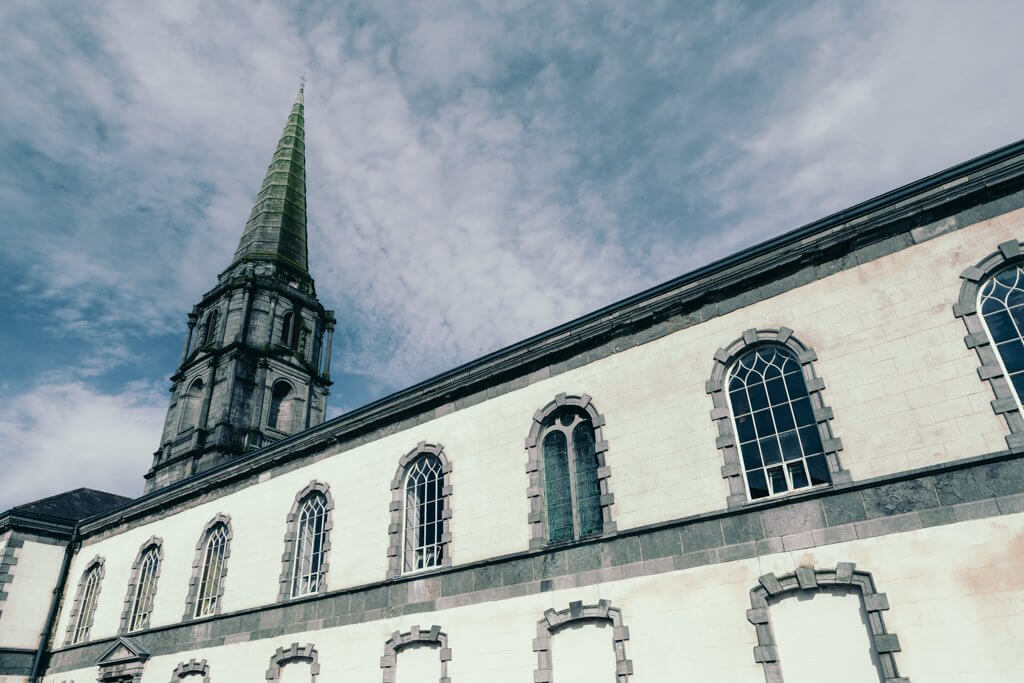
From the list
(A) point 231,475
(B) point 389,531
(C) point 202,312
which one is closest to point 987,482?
(B) point 389,531

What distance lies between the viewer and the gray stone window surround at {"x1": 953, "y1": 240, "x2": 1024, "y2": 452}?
9.41m

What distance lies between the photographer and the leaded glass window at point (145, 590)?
2173cm

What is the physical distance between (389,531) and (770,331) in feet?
30.8

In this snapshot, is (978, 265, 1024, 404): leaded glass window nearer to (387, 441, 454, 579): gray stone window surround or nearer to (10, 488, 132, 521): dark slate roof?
(387, 441, 454, 579): gray stone window surround

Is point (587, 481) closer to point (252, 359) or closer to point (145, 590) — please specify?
point (145, 590)

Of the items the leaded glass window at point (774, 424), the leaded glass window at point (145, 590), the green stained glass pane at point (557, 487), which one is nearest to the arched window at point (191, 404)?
the leaded glass window at point (145, 590)

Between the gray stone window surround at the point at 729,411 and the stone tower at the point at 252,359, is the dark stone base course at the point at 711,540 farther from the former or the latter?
the stone tower at the point at 252,359

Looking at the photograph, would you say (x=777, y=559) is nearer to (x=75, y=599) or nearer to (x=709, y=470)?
(x=709, y=470)

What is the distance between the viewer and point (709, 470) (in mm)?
11703

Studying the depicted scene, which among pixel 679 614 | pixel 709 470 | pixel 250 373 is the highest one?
pixel 250 373

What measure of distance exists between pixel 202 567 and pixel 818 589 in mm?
17393

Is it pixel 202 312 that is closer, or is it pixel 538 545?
Result: pixel 538 545

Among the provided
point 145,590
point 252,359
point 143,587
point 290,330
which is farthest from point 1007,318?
point 290,330

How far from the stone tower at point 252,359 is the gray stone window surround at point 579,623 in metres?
25.7
